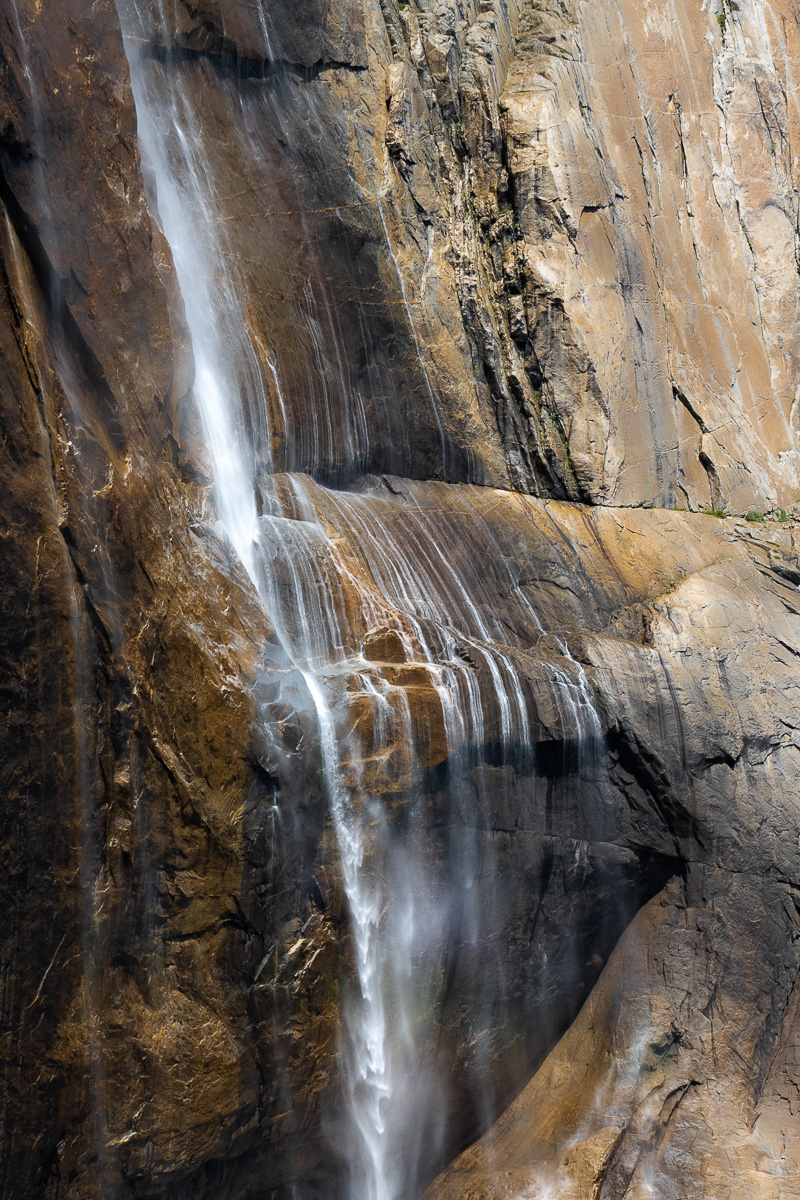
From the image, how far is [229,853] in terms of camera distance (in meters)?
6.24

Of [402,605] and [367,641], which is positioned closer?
[367,641]

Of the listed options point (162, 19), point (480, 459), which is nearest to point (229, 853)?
point (480, 459)

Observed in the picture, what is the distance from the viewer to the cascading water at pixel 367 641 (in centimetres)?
703

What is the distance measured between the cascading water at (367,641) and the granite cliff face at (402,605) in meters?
0.04

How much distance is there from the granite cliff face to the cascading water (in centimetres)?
4

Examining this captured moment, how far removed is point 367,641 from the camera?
316 inches

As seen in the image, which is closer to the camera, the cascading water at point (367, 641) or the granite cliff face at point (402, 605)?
the granite cliff face at point (402, 605)

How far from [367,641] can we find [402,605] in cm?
93

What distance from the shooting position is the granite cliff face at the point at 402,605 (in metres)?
5.69

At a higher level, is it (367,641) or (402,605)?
(402,605)

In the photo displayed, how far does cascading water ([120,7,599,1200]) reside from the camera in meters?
7.03

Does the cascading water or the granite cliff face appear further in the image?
the cascading water

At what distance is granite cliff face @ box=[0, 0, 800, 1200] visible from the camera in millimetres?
5688

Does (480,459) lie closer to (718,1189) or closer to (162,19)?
(162,19)
